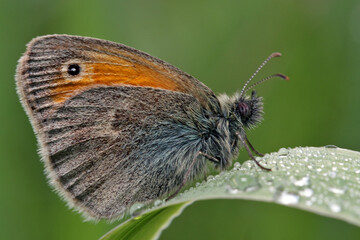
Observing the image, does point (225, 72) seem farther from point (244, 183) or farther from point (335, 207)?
point (335, 207)

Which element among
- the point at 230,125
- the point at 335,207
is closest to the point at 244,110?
the point at 230,125

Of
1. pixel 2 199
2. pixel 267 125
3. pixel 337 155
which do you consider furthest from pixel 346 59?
pixel 2 199

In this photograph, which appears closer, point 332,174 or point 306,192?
point 306,192

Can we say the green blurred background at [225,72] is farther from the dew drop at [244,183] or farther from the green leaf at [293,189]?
the dew drop at [244,183]

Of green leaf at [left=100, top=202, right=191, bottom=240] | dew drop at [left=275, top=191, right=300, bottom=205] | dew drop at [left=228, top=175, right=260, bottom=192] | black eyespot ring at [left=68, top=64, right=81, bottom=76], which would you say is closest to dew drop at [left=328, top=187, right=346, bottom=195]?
dew drop at [left=275, top=191, right=300, bottom=205]

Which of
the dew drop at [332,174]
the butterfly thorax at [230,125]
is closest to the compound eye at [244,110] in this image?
the butterfly thorax at [230,125]

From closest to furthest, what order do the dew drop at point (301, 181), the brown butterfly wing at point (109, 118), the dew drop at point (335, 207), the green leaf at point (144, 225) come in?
1. the dew drop at point (335, 207)
2. the dew drop at point (301, 181)
3. the green leaf at point (144, 225)
4. the brown butterfly wing at point (109, 118)

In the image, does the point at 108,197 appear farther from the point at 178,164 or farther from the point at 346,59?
the point at 346,59
